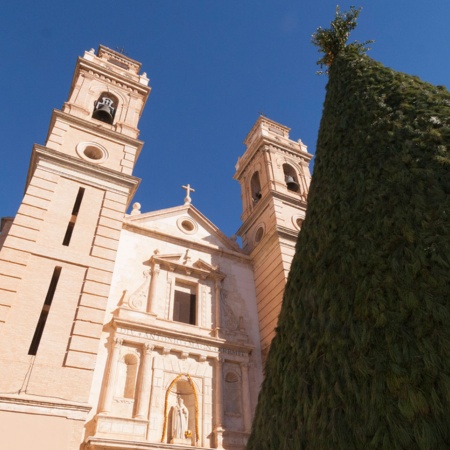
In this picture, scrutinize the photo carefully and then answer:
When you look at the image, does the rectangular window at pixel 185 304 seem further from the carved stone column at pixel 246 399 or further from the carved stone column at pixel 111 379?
the carved stone column at pixel 111 379

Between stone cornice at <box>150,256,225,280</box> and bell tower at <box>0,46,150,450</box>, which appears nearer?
bell tower at <box>0,46,150,450</box>

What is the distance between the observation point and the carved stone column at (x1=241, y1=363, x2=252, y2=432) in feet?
43.4

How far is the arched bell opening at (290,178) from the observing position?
22.1m

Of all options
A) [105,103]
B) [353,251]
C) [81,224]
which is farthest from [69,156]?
[353,251]

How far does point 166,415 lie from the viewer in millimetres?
12172

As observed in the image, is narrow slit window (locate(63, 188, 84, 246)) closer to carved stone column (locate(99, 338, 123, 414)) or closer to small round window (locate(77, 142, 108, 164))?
small round window (locate(77, 142, 108, 164))

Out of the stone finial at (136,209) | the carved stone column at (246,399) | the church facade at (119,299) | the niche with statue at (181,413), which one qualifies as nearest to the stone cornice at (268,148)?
the church facade at (119,299)

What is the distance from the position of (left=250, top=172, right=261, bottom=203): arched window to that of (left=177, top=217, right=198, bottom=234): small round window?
15.3 ft

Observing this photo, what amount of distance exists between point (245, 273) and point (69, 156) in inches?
346

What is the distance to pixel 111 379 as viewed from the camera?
12.0 m

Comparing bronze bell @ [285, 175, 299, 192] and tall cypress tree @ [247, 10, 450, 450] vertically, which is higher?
bronze bell @ [285, 175, 299, 192]

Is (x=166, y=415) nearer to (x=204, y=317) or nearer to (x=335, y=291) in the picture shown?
(x=204, y=317)

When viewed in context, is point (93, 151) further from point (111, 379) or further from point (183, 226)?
point (111, 379)

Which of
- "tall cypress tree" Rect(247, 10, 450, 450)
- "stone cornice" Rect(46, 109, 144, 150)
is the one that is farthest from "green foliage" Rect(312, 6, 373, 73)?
"stone cornice" Rect(46, 109, 144, 150)
